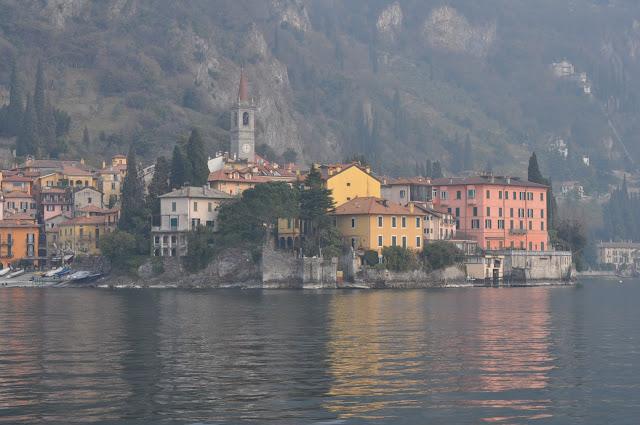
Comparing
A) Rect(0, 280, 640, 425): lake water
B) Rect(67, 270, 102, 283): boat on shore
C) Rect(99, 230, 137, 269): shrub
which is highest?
Rect(99, 230, 137, 269): shrub

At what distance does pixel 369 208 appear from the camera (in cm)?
12681

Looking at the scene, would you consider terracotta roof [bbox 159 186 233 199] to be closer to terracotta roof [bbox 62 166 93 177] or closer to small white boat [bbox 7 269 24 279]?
small white boat [bbox 7 269 24 279]

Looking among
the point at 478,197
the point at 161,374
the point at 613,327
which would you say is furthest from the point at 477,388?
the point at 478,197

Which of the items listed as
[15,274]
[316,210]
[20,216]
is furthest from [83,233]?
[316,210]

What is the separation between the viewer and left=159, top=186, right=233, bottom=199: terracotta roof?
13388cm

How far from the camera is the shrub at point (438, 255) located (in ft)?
424

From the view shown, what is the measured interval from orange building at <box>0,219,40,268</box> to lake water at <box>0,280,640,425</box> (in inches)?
2535

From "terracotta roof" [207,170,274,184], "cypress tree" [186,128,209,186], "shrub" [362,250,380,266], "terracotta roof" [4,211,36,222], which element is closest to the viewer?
"shrub" [362,250,380,266]

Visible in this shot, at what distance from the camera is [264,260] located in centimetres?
12338

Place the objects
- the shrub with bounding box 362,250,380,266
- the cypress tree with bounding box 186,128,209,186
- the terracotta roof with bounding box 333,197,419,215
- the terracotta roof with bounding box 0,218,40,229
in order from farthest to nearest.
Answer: the terracotta roof with bounding box 0,218,40,229
the cypress tree with bounding box 186,128,209,186
the terracotta roof with bounding box 333,197,419,215
the shrub with bounding box 362,250,380,266

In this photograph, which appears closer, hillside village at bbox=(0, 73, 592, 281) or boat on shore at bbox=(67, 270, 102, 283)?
hillside village at bbox=(0, 73, 592, 281)

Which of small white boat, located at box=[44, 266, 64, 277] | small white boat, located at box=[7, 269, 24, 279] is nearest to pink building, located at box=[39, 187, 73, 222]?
small white boat, located at box=[7, 269, 24, 279]

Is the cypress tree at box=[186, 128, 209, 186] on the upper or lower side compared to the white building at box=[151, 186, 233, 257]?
upper

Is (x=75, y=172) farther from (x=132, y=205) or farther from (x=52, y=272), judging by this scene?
(x=132, y=205)
